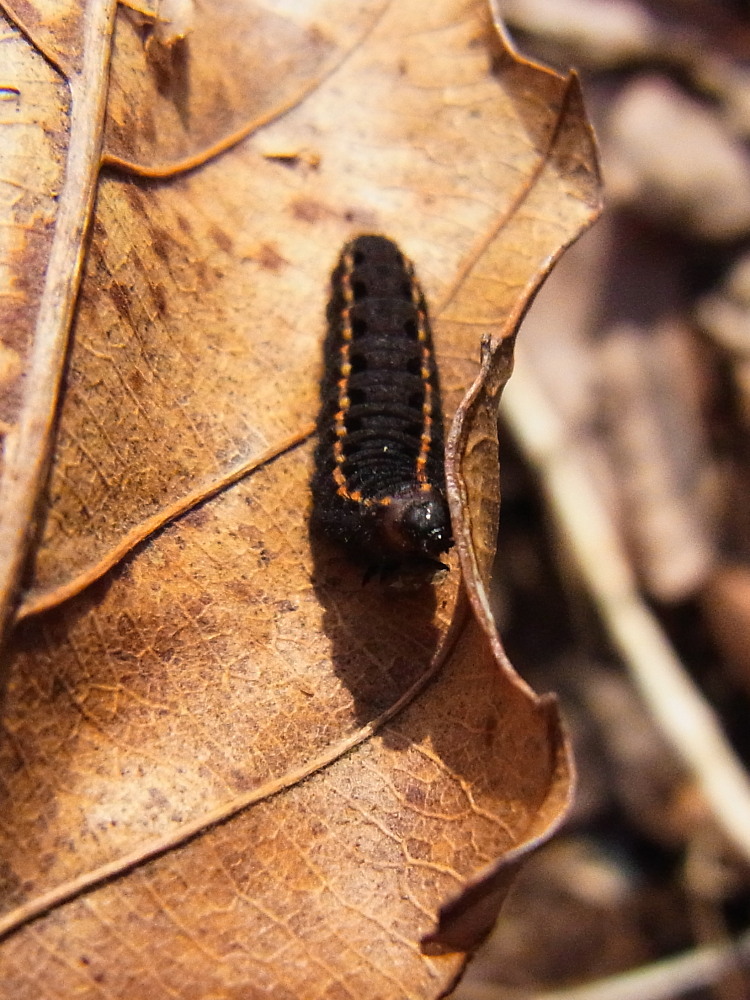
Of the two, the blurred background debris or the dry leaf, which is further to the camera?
the blurred background debris

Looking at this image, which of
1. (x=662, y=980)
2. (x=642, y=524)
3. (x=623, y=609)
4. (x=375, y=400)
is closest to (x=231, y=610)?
(x=375, y=400)

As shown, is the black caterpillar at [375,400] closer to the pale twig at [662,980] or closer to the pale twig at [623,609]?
the pale twig at [623,609]

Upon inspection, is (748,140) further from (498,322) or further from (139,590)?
(139,590)

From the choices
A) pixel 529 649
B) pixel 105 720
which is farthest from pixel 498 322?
pixel 529 649

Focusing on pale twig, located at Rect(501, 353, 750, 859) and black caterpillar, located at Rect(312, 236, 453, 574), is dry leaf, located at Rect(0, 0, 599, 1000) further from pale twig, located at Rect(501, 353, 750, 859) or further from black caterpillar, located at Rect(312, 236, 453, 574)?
pale twig, located at Rect(501, 353, 750, 859)

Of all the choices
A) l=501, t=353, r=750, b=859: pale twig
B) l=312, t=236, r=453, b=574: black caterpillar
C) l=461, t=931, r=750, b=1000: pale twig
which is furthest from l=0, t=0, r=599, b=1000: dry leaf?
l=461, t=931, r=750, b=1000: pale twig

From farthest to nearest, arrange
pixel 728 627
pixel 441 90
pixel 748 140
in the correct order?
pixel 748 140 < pixel 728 627 < pixel 441 90
